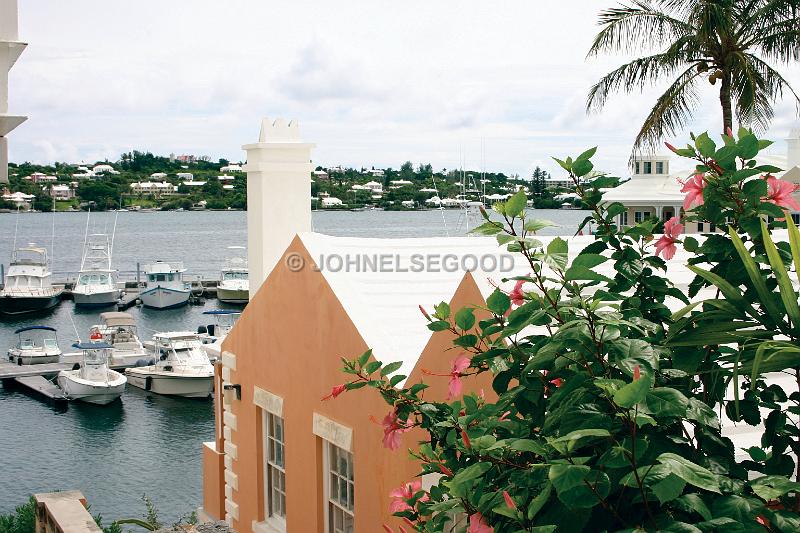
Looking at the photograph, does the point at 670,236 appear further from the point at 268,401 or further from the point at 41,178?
the point at 41,178

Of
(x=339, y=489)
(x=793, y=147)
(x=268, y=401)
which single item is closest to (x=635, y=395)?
(x=339, y=489)

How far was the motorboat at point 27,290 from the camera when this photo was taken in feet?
245

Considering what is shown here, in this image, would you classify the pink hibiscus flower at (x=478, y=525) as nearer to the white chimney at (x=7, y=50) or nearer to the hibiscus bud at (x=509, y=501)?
the hibiscus bud at (x=509, y=501)

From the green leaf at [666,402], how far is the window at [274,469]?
24.0ft

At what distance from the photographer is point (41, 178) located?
185750 mm

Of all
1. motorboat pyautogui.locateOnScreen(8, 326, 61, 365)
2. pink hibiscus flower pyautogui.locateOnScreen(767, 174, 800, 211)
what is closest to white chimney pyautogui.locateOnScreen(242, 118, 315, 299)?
pink hibiscus flower pyautogui.locateOnScreen(767, 174, 800, 211)

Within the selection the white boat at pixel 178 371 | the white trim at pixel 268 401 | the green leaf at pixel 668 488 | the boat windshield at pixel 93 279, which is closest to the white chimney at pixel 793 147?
the white trim at pixel 268 401

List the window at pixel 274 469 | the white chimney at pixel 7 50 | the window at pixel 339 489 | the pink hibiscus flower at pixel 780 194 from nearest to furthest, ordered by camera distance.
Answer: the pink hibiscus flower at pixel 780 194
the white chimney at pixel 7 50
the window at pixel 339 489
the window at pixel 274 469

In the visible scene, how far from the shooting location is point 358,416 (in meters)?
8.34

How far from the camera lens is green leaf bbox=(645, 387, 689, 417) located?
3.25 metres

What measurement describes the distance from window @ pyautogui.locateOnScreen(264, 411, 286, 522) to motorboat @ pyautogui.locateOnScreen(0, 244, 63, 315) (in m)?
68.0

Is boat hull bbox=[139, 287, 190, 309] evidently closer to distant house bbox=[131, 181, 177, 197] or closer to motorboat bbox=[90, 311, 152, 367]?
motorboat bbox=[90, 311, 152, 367]

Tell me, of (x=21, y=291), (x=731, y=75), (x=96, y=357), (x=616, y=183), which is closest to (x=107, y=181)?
(x=21, y=291)

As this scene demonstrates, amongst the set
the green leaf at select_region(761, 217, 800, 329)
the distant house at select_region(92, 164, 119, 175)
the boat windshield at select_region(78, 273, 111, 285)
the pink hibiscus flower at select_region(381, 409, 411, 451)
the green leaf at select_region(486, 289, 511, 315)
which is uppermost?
the distant house at select_region(92, 164, 119, 175)
